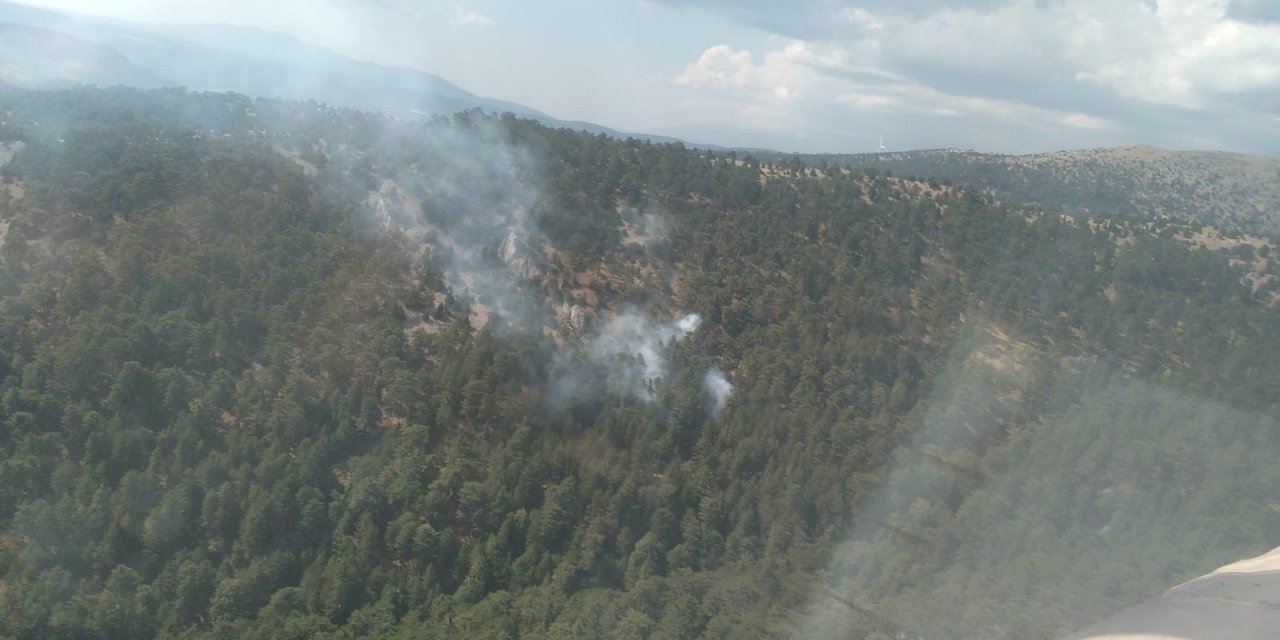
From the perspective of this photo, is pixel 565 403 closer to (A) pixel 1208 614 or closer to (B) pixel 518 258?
(B) pixel 518 258

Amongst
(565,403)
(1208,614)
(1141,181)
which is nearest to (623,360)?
(565,403)

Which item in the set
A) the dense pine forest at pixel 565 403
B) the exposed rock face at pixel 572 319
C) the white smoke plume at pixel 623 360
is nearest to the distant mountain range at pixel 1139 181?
the dense pine forest at pixel 565 403

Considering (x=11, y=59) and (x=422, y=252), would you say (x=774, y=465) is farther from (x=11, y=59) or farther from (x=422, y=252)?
(x=11, y=59)

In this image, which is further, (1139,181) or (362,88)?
(1139,181)

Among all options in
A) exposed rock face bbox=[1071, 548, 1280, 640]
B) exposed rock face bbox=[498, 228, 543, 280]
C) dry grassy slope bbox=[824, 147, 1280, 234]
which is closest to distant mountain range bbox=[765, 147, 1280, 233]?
dry grassy slope bbox=[824, 147, 1280, 234]

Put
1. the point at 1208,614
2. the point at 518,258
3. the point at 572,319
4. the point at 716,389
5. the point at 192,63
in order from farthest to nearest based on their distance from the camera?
the point at 192,63 < the point at 518,258 < the point at 572,319 < the point at 716,389 < the point at 1208,614

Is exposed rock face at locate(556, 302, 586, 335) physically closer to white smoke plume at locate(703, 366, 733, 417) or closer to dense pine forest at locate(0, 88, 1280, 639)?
dense pine forest at locate(0, 88, 1280, 639)
